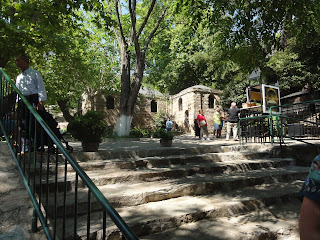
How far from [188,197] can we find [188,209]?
1.67 feet

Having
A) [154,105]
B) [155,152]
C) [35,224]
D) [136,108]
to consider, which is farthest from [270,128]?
[154,105]

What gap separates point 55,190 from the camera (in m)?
2.08

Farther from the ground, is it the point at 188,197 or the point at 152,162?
the point at 152,162

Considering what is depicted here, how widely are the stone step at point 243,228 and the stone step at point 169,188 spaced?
0.67 m

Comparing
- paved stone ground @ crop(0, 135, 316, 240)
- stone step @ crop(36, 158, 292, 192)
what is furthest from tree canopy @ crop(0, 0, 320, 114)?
paved stone ground @ crop(0, 135, 316, 240)

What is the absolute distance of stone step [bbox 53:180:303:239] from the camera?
8.75 feet

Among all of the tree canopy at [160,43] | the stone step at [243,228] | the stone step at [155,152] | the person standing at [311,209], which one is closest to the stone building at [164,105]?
the tree canopy at [160,43]

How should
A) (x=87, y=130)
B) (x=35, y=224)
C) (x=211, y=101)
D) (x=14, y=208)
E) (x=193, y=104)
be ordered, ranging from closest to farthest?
(x=35, y=224)
(x=14, y=208)
(x=87, y=130)
(x=193, y=104)
(x=211, y=101)

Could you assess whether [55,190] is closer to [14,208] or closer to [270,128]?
[14,208]

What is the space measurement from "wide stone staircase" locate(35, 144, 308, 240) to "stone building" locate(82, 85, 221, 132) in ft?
57.5

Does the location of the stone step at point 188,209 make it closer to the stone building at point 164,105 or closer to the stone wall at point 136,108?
the stone building at point 164,105

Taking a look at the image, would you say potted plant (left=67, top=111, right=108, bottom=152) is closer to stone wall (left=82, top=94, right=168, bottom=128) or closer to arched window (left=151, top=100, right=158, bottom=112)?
stone wall (left=82, top=94, right=168, bottom=128)

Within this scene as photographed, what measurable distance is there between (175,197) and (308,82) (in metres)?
17.4

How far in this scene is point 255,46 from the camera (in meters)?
4.43
